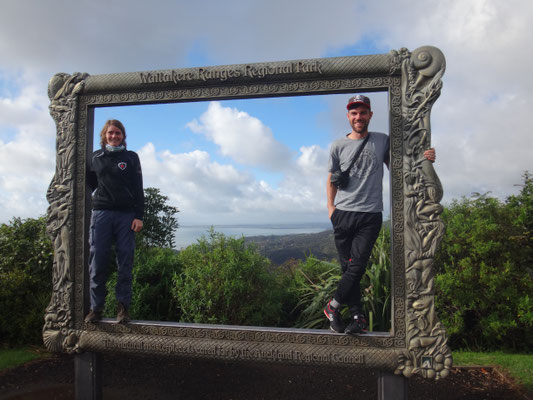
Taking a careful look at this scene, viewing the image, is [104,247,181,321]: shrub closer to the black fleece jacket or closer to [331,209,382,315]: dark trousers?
the black fleece jacket

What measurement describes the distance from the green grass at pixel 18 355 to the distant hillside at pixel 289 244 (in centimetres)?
348

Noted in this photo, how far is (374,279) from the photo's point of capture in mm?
4918

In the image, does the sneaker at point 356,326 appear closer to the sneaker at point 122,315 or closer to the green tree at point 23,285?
the sneaker at point 122,315

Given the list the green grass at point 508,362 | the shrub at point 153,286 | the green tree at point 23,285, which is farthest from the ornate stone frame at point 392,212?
the green tree at point 23,285

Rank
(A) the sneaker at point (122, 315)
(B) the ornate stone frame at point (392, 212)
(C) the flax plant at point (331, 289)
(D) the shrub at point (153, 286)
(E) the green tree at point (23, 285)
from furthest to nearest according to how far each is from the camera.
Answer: (E) the green tree at point (23, 285) < (D) the shrub at point (153, 286) < (C) the flax plant at point (331, 289) < (A) the sneaker at point (122, 315) < (B) the ornate stone frame at point (392, 212)

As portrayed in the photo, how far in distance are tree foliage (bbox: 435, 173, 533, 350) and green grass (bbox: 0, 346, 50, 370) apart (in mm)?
5848

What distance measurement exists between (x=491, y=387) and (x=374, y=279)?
5.74ft

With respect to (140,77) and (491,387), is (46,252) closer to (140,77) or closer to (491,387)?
(140,77)

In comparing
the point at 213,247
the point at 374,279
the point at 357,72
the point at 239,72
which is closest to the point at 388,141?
the point at 357,72

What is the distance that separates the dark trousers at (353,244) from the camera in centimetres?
345

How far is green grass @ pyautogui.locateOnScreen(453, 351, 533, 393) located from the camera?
161 inches

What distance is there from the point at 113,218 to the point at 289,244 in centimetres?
244

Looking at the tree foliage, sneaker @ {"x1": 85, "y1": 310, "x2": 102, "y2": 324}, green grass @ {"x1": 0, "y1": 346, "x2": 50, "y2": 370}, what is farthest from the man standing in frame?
green grass @ {"x1": 0, "y1": 346, "x2": 50, "y2": 370}

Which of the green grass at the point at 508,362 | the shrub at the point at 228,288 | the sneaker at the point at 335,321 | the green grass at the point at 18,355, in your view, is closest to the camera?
the sneaker at the point at 335,321
